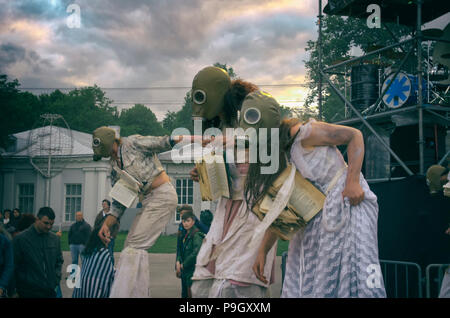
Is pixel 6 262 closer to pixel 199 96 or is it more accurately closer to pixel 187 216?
pixel 187 216

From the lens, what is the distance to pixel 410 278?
576 centimetres

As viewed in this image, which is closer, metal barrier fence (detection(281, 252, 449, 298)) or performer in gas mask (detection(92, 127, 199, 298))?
performer in gas mask (detection(92, 127, 199, 298))

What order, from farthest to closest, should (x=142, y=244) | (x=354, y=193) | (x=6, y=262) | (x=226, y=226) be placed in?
(x=6, y=262), (x=142, y=244), (x=226, y=226), (x=354, y=193)

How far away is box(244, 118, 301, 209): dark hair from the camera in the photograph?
3174 mm

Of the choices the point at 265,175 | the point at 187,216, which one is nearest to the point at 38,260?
the point at 187,216

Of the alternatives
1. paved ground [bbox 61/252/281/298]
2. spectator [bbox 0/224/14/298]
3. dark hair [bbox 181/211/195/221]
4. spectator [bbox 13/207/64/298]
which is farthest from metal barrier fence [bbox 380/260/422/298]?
spectator [bbox 0/224/14/298]

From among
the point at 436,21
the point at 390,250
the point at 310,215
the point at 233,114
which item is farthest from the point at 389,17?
the point at 310,215

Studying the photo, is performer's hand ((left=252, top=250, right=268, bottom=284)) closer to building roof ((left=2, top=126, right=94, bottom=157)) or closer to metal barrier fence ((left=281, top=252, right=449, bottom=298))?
metal barrier fence ((left=281, top=252, right=449, bottom=298))

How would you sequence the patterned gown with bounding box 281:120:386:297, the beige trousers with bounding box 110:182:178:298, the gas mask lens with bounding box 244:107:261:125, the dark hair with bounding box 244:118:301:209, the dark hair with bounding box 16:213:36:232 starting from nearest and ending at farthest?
the patterned gown with bounding box 281:120:386:297, the gas mask lens with bounding box 244:107:261:125, the dark hair with bounding box 244:118:301:209, the beige trousers with bounding box 110:182:178:298, the dark hair with bounding box 16:213:36:232

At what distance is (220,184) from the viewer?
11.3ft

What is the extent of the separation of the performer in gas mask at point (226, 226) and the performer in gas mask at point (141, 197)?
1.89 ft

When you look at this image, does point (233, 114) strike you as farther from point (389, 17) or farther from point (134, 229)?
point (389, 17)

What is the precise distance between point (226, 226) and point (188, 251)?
3253mm
